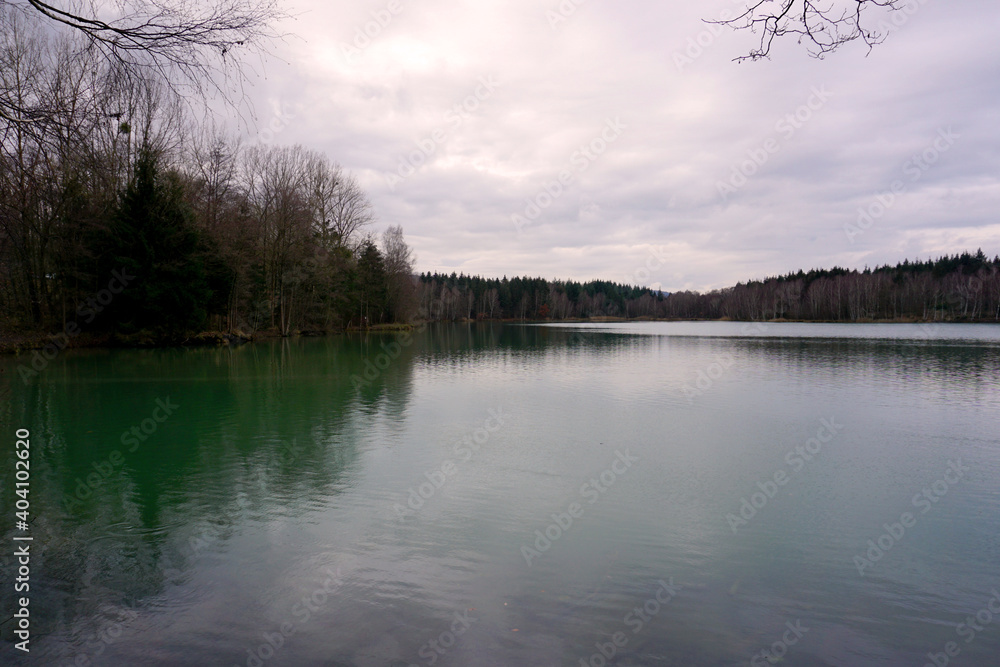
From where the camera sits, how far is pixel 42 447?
8414 mm

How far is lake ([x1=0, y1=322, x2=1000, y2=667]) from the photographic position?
3.78 m

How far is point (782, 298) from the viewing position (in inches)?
4048

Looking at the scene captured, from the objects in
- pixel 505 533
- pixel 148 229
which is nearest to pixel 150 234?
pixel 148 229

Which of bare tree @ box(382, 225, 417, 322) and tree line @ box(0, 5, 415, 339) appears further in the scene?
bare tree @ box(382, 225, 417, 322)

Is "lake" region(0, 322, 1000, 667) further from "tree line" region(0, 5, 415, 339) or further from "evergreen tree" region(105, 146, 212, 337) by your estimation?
"evergreen tree" region(105, 146, 212, 337)

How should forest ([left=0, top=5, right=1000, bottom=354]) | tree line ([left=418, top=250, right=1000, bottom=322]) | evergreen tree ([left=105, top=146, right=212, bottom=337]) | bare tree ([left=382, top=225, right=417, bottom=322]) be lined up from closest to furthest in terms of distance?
forest ([left=0, top=5, right=1000, bottom=354]) < evergreen tree ([left=105, top=146, right=212, bottom=337]) < bare tree ([left=382, top=225, right=417, bottom=322]) < tree line ([left=418, top=250, right=1000, bottom=322])

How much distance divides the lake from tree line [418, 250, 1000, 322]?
57.2 meters

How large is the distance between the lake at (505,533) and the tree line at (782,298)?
57.2 meters

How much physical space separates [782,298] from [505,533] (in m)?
112

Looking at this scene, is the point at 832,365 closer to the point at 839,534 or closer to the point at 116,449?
the point at 839,534

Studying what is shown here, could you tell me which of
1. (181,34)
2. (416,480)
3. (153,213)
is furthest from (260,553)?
(153,213)

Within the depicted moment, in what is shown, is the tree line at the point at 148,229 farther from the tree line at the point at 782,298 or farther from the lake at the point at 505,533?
the tree line at the point at 782,298

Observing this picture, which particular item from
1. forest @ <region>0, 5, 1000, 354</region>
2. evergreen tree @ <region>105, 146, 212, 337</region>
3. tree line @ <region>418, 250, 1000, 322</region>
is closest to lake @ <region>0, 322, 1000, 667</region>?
forest @ <region>0, 5, 1000, 354</region>

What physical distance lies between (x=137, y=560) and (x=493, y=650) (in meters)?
3.42
